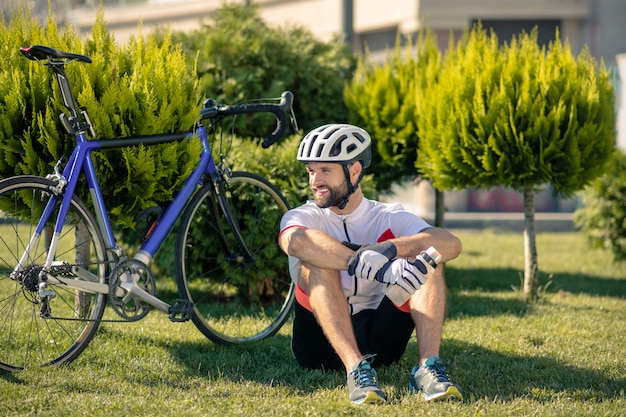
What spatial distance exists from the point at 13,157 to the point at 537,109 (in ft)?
13.3

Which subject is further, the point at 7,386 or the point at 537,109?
the point at 537,109

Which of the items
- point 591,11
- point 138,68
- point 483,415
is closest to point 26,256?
point 138,68

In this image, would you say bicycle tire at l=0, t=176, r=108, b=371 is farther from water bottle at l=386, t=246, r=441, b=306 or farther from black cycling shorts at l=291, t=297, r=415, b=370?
water bottle at l=386, t=246, r=441, b=306

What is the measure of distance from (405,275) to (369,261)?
19 cm

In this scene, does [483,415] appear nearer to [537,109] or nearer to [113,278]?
[113,278]

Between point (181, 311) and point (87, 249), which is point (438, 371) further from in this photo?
point (87, 249)

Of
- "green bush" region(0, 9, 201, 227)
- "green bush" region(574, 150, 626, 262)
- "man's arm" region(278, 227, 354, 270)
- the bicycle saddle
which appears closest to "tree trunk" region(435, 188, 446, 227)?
"green bush" region(574, 150, 626, 262)

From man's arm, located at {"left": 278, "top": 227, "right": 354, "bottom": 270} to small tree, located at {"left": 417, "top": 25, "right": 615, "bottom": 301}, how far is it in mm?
2853

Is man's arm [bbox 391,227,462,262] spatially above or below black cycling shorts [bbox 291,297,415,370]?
above

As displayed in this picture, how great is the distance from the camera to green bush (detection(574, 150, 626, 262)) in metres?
9.73

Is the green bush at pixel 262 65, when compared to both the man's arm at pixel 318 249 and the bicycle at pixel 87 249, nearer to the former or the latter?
the bicycle at pixel 87 249

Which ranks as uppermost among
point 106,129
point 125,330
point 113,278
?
point 106,129

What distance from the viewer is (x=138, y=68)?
531cm

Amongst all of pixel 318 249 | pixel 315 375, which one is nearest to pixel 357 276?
pixel 318 249
